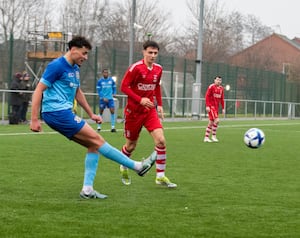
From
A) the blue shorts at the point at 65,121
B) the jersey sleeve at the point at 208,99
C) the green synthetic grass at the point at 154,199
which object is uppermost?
the jersey sleeve at the point at 208,99

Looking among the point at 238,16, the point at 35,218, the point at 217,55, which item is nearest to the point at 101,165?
the point at 35,218

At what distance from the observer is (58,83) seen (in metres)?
7.46

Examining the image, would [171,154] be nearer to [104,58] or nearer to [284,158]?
[284,158]

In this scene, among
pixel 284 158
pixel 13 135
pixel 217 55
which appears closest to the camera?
pixel 284 158

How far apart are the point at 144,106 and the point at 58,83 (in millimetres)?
1795

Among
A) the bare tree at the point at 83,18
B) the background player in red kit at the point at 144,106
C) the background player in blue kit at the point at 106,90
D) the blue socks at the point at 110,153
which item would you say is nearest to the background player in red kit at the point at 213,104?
the background player in blue kit at the point at 106,90

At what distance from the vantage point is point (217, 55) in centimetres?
6203

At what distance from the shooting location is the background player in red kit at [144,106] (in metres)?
9.06

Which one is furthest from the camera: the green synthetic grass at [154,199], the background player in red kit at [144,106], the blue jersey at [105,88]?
the blue jersey at [105,88]

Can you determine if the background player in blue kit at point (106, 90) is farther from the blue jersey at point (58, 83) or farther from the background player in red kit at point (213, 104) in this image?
the blue jersey at point (58, 83)

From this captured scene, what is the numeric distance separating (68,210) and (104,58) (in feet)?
85.4

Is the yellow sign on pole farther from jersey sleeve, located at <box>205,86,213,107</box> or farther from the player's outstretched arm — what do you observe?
the player's outstretched arm

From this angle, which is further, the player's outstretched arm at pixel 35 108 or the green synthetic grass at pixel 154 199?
the player's outstretched arm at pixel 35 108

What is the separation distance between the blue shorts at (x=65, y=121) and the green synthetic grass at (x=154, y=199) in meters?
0.80
